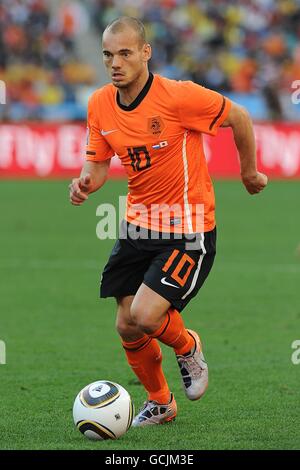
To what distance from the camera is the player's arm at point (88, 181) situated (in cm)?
596

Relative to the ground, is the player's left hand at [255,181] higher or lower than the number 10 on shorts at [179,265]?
higher

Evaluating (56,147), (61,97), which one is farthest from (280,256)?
(61,97)

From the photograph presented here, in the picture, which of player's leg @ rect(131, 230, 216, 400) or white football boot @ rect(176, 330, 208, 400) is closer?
player's leg @ rect(131, 230, 216, 400)

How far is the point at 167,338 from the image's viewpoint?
20.1 feet

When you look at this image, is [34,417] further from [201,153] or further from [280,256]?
[280,256]

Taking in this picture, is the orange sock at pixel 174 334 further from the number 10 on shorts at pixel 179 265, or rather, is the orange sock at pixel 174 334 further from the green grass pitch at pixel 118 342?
the green grass pitch at pixel 118 342

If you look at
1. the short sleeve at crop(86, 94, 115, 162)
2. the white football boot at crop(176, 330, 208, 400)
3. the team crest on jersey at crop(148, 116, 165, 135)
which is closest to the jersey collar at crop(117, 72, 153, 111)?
the team crest on jersey at crop(148, 116, 165, 135)

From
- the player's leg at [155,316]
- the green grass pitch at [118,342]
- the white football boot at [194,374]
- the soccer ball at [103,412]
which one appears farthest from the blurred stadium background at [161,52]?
the soccer ball at [103,412]

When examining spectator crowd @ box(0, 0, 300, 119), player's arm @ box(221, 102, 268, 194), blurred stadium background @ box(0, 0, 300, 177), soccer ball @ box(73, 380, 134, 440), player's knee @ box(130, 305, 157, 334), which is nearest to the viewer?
soccer ball @ box(73, 380, 134, 440)

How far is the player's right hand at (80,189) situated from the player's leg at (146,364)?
0.72 meters

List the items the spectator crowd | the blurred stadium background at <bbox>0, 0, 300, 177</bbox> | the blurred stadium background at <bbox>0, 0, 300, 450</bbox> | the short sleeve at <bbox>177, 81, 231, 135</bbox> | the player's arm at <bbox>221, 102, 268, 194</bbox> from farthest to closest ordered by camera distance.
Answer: the spectator crowd
the blurred stadium background at <bbox>0, 0, 300, 177</bbox>
the blurred stadium background at <bbox>0, 0, 300, 450</bbox>
the player's arm at <bbox>221, 102, 268, 194</bbox>
the short sleeve at <bbox>177, 81, 231, 135</bbox>

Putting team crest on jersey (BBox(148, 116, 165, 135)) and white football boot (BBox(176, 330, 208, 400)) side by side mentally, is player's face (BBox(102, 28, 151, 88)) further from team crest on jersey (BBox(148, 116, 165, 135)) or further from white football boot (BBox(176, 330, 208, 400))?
white football boot (BBox(176, 330, 208, 400))

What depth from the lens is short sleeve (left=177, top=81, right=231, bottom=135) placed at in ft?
19.8

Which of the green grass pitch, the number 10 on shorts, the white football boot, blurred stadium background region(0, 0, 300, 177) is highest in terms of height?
blurred stadium background region(0, 0, 300, 177)
